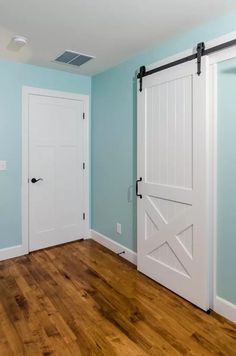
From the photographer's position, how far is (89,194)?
4016 mm

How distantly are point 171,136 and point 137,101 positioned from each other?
0.67 m

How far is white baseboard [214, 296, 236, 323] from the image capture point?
2090 mm

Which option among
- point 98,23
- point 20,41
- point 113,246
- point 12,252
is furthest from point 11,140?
point 113,246

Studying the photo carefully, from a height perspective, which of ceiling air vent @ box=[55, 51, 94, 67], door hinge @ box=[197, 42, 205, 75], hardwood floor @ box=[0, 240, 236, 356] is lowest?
hardwood floor @ box=[0, 240, 236, 356]

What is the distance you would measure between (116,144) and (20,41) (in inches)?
61.2

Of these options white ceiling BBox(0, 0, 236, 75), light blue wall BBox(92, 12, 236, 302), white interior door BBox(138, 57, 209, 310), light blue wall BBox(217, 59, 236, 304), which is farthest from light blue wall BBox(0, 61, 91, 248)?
light blue wall BBox(217, 59, 236, 304)

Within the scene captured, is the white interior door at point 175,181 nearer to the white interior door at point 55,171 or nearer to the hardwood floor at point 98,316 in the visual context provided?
the hardwood floor at point 98,316

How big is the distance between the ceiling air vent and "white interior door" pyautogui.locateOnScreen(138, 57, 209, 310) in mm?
856

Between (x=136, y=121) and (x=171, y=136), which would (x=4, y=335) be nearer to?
(x=171, y=136)

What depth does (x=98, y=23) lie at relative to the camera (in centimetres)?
228

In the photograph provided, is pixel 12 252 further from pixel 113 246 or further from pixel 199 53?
pixel 199 53

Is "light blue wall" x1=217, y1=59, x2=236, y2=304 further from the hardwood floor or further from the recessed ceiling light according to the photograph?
the recessed ceiling light

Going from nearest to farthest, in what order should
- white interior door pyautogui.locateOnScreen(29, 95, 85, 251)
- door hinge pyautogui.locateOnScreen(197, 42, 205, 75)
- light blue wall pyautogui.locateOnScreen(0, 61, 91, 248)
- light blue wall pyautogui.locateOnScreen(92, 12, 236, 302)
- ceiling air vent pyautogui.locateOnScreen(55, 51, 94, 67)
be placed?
door hinge pyautogui.locateOnScreen(197, 42, 205, 75) → ceiling air vent pyautogui.locateOnScreen(55, 51, 94, 67) → light blue wall pyautogui.locateOnScreen(92, 12, 236, 302) → light blue wall pyautogui.locateOnScreen(0, 61, 91, 248) → white interior door pyautogui.locateOnScreen(29, 95, 85, 251)

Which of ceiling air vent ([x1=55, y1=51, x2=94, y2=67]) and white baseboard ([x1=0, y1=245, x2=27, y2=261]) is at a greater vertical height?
ceiling air vent ([x1=55, y1=51, x2=94, y2=67])
